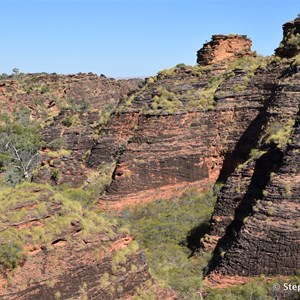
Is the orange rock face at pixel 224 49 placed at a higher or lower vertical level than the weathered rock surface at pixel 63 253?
higher

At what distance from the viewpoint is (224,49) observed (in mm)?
31672

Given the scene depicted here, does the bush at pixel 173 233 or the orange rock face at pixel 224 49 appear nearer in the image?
the bush at pixel 173 233

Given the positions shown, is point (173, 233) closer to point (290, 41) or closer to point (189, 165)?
point (189, 165)

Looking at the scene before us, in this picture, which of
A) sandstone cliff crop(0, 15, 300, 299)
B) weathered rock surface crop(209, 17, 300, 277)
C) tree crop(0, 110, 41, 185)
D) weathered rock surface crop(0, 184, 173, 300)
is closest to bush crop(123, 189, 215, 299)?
sandstone cliff crop(0, 15, 300, 299)

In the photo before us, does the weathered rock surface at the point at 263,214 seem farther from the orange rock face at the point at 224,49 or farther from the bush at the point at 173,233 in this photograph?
the orange rock face at the point at 224,49

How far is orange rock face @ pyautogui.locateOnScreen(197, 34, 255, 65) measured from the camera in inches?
1242

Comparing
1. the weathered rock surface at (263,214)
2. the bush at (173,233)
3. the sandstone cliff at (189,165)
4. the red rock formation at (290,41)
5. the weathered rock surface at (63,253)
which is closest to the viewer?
the weathered rock surface at (63,253)

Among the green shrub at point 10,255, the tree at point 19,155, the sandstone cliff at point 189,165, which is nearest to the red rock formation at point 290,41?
the sandstone cliff at point 189,165

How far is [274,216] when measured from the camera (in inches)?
661

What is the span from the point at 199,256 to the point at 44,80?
63.1m

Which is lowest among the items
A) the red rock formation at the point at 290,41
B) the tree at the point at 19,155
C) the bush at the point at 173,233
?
the bush at the point at 173,233

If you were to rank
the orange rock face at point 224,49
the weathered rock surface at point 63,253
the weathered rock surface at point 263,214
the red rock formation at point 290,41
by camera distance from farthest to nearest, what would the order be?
the orange rock face at point 224,49, the red rock formation at point 290,41, the weathered rock surface at point 263,214, the weathered rock surface at point 63,253

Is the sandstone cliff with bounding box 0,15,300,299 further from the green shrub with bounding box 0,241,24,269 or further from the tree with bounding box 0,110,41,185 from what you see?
the tree with bounding box 0,110,41,185

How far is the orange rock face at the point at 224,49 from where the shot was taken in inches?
1242
